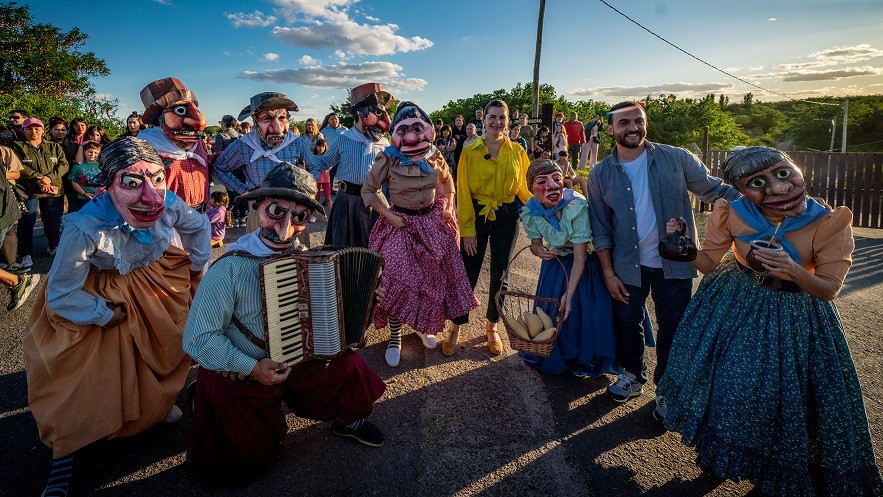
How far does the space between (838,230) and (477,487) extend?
2.24m

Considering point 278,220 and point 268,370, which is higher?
point 278,220

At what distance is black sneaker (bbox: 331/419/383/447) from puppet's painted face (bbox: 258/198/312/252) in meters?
1.22

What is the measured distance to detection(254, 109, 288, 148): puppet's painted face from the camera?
4266 mm

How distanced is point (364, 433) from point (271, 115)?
3005 millimetres

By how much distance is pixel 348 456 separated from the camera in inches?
107

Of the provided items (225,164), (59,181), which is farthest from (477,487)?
(59,181)

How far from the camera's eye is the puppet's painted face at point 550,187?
333cm

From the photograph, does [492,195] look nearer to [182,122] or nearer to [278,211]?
[278,211]

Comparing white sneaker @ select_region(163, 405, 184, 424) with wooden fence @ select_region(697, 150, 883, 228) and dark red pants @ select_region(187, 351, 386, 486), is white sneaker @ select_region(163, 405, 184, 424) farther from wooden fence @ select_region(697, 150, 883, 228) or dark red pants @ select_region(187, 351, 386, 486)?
wooden fence @ select_region(697, 150, 883, 228)

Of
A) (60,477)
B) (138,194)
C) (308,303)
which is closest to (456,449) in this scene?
(308,303)

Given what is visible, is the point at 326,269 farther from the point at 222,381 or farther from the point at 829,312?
the point at 829,312

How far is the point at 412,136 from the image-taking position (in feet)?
11.5

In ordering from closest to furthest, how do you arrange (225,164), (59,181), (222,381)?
(222,381)
(225,164)
(59,181)

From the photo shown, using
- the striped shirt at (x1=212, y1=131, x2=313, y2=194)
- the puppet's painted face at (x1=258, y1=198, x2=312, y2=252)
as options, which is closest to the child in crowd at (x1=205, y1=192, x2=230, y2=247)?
the striped shirt at (x1=212, y1=131, x2=313, y2=194)
